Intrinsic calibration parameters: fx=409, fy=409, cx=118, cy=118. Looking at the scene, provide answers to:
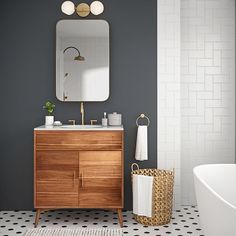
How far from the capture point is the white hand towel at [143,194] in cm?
431

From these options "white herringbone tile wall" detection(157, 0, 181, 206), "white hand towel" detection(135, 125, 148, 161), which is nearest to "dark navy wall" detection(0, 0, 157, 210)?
"white herringbone tile wall" detection(157, 0, 181, 206)

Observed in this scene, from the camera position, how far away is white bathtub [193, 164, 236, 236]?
8.98 feet

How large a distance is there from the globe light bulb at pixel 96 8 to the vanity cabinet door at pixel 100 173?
5.39 ft

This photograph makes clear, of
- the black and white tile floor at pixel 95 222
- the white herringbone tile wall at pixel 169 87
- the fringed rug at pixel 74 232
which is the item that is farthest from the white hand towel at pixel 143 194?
the white herringbone tile wall at pixel 169 87

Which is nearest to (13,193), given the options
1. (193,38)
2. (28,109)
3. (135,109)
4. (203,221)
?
(28,109)

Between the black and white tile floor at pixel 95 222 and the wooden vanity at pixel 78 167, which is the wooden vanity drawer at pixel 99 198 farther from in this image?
the black and white tile floor at pixel 95 222

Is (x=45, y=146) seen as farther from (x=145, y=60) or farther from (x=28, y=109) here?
(x=145, y=60)

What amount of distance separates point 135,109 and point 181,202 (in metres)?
1.30

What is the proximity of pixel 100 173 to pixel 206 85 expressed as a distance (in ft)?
5.92

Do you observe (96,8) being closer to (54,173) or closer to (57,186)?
(54,173)

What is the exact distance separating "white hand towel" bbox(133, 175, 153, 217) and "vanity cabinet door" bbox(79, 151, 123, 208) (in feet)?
0.68

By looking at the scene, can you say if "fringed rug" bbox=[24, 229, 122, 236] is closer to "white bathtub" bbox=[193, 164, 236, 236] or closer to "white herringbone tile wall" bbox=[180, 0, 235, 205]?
"white bathtub" bbox=[193, 164, 236, 236]

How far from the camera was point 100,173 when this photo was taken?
14.0 feet

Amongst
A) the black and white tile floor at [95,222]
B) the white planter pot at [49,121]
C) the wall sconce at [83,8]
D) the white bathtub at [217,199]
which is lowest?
the black and white tile floor at [95,222]
